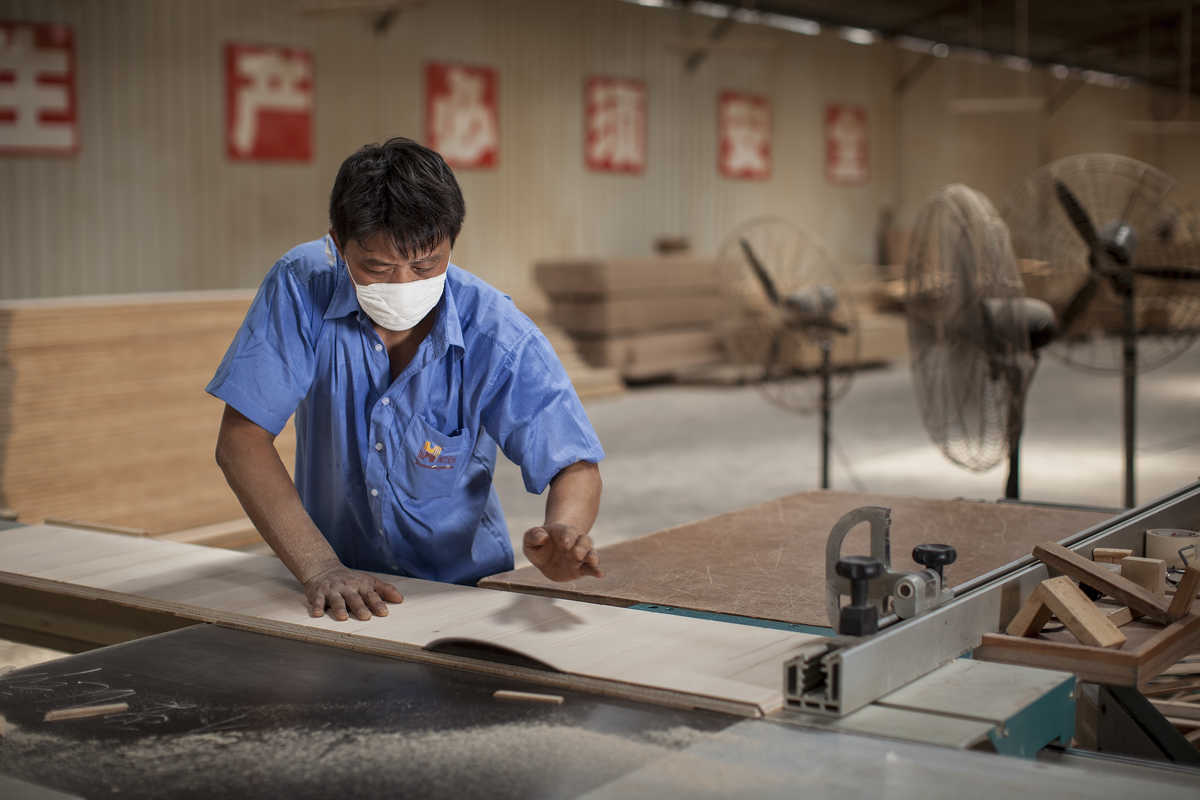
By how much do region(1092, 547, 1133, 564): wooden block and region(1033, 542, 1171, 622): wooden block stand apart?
0.16m

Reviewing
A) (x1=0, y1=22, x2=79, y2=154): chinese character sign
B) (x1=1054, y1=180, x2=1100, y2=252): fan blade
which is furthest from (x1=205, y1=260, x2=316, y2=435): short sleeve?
(x1=0, y1=22, x2=79, y2=154): chinese character sign

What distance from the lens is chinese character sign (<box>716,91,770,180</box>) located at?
15.1m

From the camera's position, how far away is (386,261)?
7.10 feet

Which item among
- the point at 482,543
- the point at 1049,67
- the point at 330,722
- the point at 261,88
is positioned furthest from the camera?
the point at 1049,67

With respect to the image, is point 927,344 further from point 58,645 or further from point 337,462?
point 58,645

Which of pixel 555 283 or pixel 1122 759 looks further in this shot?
pixel 555 283

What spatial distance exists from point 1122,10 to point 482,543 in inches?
708

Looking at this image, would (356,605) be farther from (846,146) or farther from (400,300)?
(846,146)

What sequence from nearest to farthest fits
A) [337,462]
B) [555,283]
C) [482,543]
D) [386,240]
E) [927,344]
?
[386,240] < [337,462] < [482,543] < [927,344] < [555,283]

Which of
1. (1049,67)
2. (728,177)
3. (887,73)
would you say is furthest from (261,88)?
(1049,67)

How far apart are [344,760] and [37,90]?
8421 mm

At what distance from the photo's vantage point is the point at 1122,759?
1.72 meters

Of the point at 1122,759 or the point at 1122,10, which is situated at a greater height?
the point at 1122,10

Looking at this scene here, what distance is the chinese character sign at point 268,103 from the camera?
10008 millimetres
